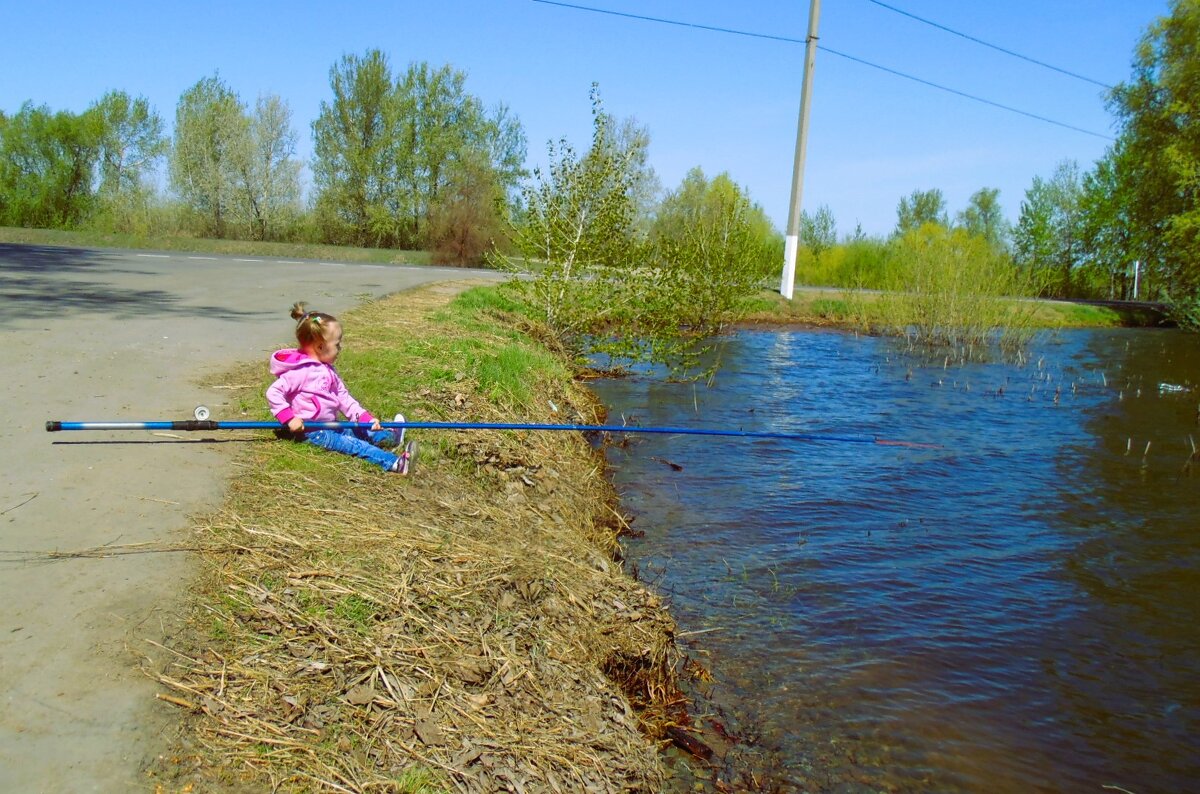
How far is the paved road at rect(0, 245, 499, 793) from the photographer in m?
2.99

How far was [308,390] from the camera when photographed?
20.1 feet

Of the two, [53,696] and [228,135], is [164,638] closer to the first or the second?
[53,696]

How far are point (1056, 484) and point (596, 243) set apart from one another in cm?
644

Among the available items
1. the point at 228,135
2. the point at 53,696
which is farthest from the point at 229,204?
the point at 53,696

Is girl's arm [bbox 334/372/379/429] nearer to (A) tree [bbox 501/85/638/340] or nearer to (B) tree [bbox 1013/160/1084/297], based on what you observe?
(A) tree [bbox 501/85/638/340]

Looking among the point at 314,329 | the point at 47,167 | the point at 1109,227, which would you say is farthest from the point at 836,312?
the point at 47,167

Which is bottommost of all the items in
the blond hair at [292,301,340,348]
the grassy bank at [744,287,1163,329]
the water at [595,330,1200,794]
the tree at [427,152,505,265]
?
the water at [595,330,1200,794]

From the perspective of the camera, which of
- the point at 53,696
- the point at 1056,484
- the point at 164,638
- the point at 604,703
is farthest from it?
the point at 1056,484

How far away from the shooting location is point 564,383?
33.7ft

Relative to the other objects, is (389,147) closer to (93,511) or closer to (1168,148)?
(1168,148)

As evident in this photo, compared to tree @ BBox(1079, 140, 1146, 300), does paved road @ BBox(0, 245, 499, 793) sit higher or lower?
lower

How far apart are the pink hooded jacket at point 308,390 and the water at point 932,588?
235 centimetres

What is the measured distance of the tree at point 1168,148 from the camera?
1058 inches

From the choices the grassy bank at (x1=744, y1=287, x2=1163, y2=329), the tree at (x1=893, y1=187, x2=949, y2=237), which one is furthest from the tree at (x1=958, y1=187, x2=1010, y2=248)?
the grassy bank at (x1=744, y1=287, x2=1163, y2=329)
